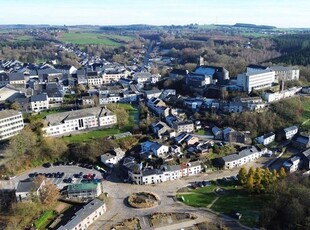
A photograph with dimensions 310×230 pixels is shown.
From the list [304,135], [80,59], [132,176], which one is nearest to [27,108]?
[132,176]

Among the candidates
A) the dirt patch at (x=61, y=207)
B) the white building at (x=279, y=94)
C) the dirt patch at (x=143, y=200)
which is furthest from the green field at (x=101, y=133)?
the white building at (x=279, y=94)

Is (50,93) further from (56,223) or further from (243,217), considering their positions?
(243,217)

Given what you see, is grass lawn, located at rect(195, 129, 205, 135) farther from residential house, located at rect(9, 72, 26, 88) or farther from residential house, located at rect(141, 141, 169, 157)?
residential house, located at rect(9, 72, 26, 88)

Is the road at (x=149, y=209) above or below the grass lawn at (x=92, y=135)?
below

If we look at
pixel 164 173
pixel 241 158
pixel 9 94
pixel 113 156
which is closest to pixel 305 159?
pixel 241 158

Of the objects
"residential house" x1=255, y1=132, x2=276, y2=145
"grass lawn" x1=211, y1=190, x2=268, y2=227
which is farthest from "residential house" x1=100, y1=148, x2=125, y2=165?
"residential house" x1=255, y1=132, x2=276, y2=145

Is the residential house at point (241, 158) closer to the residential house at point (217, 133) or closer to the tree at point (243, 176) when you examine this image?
the tree at point (243, 176)
